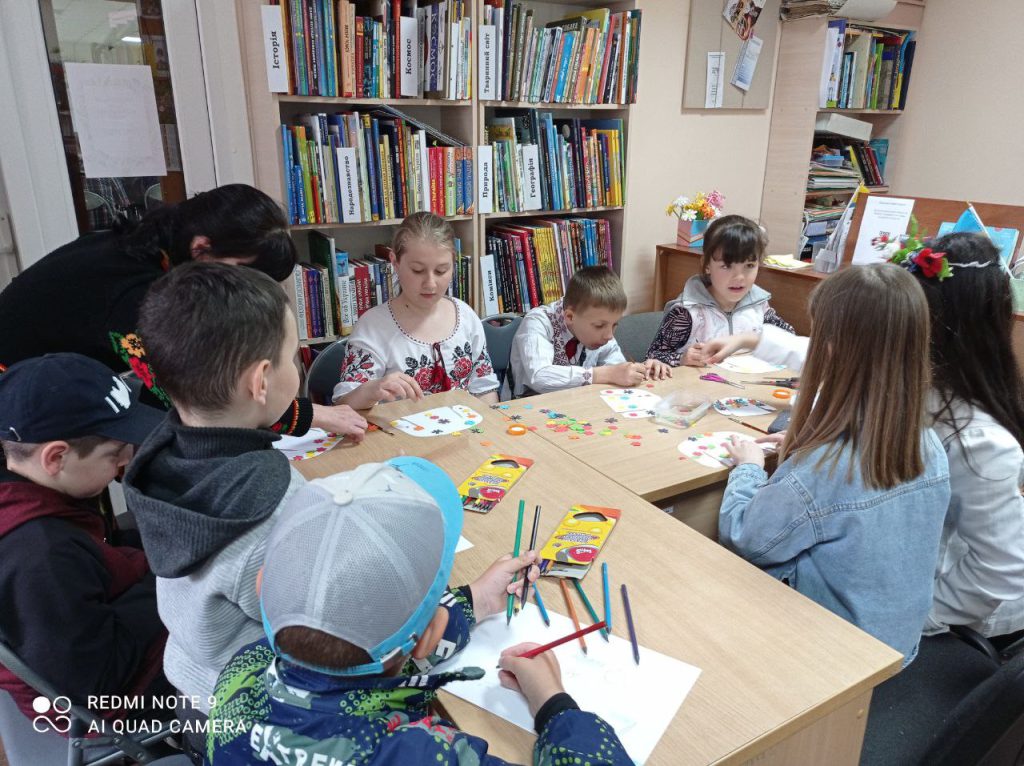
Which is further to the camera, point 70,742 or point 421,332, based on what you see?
point 421,332

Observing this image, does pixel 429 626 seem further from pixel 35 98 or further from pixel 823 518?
pixel 35 98

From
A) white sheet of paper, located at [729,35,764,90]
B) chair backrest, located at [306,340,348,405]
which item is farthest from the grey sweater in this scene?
white sheet of paper, located at [729,35,764,90]

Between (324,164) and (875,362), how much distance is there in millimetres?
1936

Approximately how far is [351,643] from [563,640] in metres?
0.37

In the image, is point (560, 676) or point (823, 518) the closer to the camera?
point (560, 676)

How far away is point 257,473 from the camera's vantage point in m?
0.88

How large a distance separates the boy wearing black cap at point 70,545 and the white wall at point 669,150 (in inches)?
99.7

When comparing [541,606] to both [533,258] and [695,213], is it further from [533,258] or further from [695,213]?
[695,213]

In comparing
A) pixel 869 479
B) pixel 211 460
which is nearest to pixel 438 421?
pixel 211 460

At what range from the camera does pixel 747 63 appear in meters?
3.36

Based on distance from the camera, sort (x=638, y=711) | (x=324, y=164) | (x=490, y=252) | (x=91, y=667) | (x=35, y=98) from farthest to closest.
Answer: (x=490, y=252)
(x=324, y=164)
(x=35, y=98)
(x=91, y=667)
(x=638, y=711)

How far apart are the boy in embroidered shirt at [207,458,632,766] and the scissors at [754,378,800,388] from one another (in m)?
1.53

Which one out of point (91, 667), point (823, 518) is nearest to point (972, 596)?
point (823, 518)

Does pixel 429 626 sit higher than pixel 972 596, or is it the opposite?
pixel 429 626
